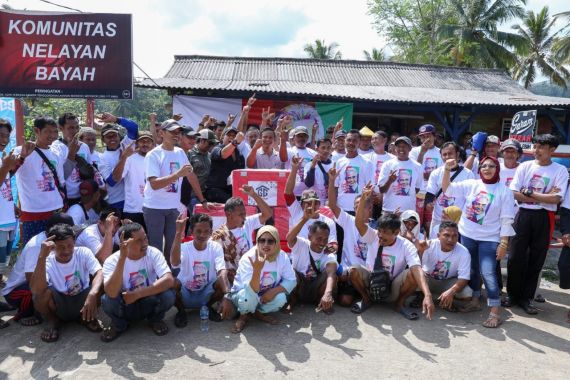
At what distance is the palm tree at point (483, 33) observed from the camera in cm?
2244

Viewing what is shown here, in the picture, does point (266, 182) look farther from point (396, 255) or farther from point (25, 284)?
point (25, 284)

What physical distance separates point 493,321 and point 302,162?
2817 millimetres

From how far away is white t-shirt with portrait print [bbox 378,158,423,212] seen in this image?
4.96 m

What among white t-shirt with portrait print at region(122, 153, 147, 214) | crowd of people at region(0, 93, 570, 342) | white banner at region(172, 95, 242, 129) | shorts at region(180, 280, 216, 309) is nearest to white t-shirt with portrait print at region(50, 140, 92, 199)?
crowd of people at region(0, 93, 570, 342)

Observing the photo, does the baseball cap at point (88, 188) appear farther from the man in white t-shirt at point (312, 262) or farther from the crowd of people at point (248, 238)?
the man in white t-shirt at point (312, 262)

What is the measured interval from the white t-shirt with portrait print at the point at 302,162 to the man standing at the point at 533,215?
236 cm

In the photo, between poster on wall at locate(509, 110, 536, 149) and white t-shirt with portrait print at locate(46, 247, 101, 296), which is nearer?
white t-shirt with portrait print at locate(46, 247, 101, 296)

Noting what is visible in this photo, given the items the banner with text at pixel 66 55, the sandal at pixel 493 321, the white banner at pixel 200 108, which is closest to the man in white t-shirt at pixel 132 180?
the banner with text at pixel 66 55

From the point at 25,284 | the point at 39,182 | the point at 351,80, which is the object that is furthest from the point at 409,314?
the point at 351,80

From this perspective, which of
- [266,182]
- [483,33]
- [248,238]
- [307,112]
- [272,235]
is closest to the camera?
[272,235]

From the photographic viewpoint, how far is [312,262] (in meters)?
4.25

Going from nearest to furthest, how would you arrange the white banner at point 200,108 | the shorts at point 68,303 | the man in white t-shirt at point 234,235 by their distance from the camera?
the shorts at point 68,303
the man in white t-shirt at point 234,235
the white banner at point 200,108

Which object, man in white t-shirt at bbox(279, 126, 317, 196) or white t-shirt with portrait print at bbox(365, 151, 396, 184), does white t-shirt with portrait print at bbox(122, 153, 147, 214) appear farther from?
white t-shirt with portrait print at bbox(365, 151, 396, 184)

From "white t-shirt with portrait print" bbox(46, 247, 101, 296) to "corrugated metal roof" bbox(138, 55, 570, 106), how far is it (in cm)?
687
